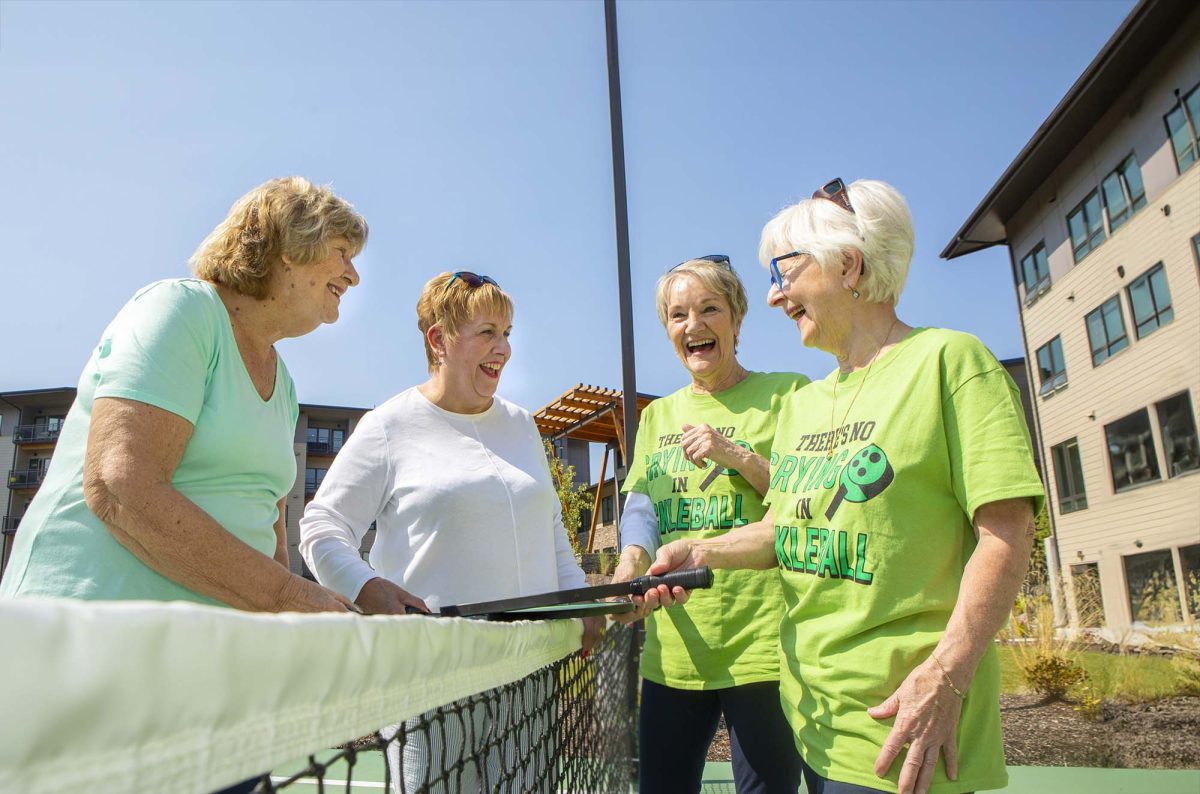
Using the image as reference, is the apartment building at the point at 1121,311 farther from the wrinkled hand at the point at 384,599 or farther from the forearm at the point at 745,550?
the wrinkled hand at the point at 384,599

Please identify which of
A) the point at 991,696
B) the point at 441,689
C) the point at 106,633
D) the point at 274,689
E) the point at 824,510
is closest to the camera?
the point at 106,633

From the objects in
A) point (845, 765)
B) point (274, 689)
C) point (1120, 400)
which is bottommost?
point (845, 765)

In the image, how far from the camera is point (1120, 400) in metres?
19.3

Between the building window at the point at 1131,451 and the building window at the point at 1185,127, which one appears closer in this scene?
the building window at the point at 1185,127

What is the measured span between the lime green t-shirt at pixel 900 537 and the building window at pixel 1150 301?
18660 mm

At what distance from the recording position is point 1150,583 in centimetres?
1778

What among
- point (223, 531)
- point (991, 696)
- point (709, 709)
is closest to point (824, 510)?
point (991, 696)

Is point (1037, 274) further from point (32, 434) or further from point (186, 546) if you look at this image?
point (32, 434)

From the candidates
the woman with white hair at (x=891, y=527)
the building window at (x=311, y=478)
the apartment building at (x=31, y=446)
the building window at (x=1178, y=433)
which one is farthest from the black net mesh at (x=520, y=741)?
the building window at (x=311, y=478)

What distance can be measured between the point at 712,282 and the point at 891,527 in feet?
4.88

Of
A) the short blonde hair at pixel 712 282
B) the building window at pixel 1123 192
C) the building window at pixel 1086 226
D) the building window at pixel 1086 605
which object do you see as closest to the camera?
the short blonde hair at pixel 712 282

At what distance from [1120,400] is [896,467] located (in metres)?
20.7

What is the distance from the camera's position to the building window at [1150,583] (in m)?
16.2

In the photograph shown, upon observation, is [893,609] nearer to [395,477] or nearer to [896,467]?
[896,467]
